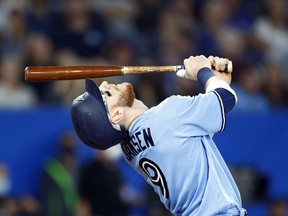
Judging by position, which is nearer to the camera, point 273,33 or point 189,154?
point 189,154

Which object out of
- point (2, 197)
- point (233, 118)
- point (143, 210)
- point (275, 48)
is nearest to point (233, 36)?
point (275, 48)

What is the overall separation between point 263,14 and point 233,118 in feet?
7.47

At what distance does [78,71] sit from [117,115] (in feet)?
1.18

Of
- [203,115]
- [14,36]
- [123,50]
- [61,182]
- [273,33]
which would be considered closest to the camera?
[203,115]

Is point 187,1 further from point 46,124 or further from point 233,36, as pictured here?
point 46,124

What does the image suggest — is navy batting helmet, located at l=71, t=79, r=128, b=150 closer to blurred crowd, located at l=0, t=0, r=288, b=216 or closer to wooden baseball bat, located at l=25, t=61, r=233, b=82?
wooden baseball bat, located at l=25, t=61, r=233, b=82

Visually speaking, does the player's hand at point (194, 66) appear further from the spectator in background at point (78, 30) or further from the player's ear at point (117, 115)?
the spectator in background at point (78, 30)

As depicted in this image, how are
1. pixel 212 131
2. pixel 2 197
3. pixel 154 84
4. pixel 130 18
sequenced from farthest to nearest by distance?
pixel 130 18, pixel 154 84, pixel 2 197, pixel 212 131

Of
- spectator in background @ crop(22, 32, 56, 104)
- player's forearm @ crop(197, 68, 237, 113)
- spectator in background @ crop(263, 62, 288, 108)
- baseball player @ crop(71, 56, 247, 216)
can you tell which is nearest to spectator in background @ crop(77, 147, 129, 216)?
spectator in background @ crop(22, 32, 56, 104)

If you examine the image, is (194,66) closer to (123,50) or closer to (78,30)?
(123,50)

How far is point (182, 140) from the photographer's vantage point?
17.3 ft

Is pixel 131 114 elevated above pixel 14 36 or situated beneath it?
situated beneath

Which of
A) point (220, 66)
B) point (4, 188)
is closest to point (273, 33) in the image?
point (4, 188)

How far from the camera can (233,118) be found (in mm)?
10156
